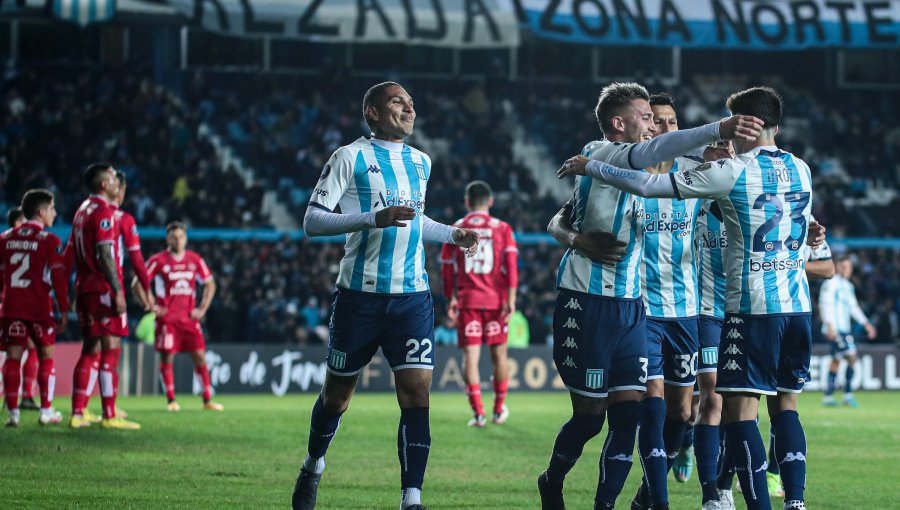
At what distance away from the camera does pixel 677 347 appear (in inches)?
314

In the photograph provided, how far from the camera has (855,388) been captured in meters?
23.6

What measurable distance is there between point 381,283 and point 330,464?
3502 millimetres

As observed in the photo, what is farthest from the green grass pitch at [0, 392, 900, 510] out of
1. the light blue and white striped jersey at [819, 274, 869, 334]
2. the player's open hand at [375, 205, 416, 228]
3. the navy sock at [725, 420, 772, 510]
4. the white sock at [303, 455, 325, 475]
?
the light blue and white striped jersey at [819, 274, 869, 334]

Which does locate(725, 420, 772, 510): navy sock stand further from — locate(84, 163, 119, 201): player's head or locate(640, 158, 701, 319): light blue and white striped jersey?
locate(84, 163, 119, 201): player's head

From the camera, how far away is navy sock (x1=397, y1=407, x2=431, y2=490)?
7.00 meters

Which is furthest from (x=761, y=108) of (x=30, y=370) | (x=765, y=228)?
(x=30, y=370)

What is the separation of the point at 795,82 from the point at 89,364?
3068 centimetres

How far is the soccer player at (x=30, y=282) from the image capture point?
13219 mm

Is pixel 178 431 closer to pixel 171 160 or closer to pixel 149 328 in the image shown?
pixel 149 328

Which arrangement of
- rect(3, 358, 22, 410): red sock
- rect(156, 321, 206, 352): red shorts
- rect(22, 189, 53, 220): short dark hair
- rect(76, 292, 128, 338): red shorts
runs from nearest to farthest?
rect(76, 292, 128, 338): red shorts, rect(3, 358, 22, 410): red sock, rect(22, 189, 53, 220): short dark hair, rect(156, 321, 206, 352): red shorts

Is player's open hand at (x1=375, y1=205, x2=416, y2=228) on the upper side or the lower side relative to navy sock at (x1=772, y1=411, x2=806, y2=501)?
upper

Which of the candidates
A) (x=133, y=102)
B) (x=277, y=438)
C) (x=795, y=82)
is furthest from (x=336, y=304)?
(x=795, y=82)

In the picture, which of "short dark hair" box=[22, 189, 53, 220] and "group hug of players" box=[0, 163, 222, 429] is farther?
"short dark hair" box=[22, 189, 53, 220]

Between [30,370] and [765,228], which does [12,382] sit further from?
[765,228]
